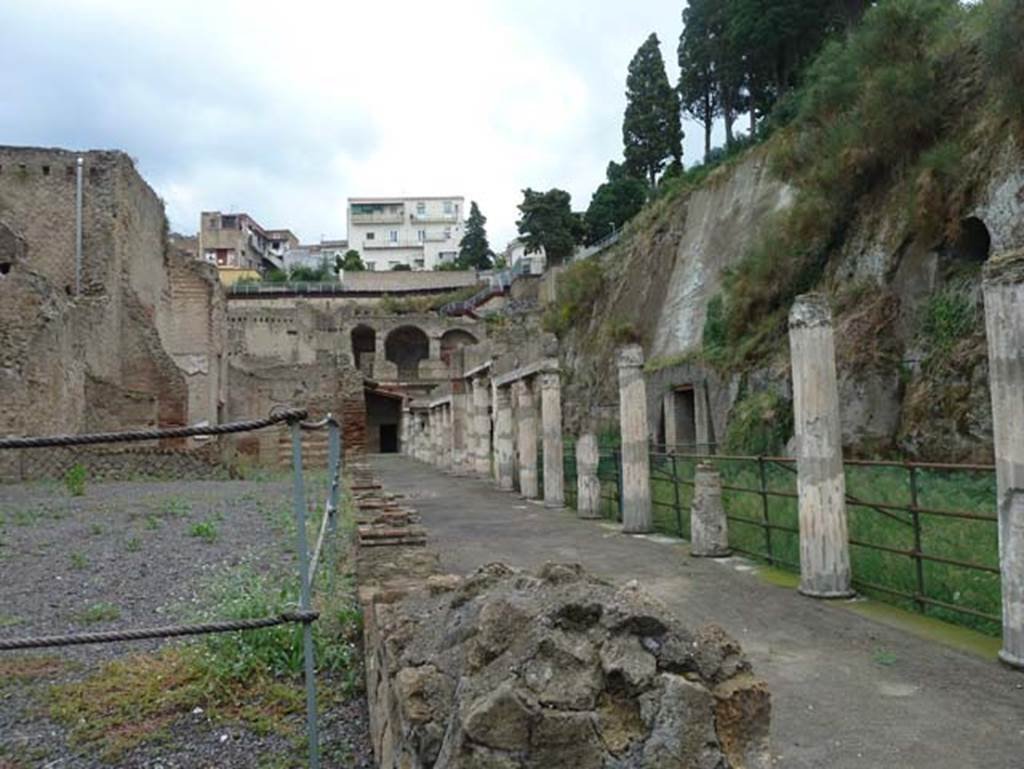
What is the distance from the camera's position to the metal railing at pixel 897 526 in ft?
19.7

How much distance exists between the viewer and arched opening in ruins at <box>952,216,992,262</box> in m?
15.3

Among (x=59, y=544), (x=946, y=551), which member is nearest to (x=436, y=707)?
(x=946, y=551)

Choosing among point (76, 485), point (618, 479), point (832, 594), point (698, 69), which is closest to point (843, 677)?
point (832, 594)

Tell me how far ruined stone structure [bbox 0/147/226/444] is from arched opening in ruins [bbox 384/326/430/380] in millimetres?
25664

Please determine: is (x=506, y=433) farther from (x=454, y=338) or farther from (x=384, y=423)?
(x=454, y=338)

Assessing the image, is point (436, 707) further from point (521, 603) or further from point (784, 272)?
point (784, 272)

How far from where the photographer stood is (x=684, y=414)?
80.2ft

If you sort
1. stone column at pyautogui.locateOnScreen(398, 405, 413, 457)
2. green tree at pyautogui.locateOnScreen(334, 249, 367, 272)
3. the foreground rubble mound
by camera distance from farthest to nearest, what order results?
green tree at pyautogui.locateOnScreen(334, 249, 367, 272) → stone column at pyautogui.locateOnScreen(398, 405, 413, 457) → the foreground rubble mound

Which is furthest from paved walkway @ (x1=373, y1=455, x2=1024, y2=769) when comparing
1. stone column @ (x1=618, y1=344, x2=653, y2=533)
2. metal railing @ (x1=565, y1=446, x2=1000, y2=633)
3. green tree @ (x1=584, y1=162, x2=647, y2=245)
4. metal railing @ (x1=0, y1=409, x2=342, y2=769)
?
green tree @ (x1=584, y1=162, x2=647, y2=245)

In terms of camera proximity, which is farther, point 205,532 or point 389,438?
point 389,438

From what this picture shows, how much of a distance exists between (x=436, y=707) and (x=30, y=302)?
69.0 feet

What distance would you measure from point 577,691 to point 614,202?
52.8 m

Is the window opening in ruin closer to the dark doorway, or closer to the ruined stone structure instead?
the ruined stone structure

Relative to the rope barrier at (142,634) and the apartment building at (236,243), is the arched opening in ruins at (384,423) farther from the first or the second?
the rope barrier at (142,634)
